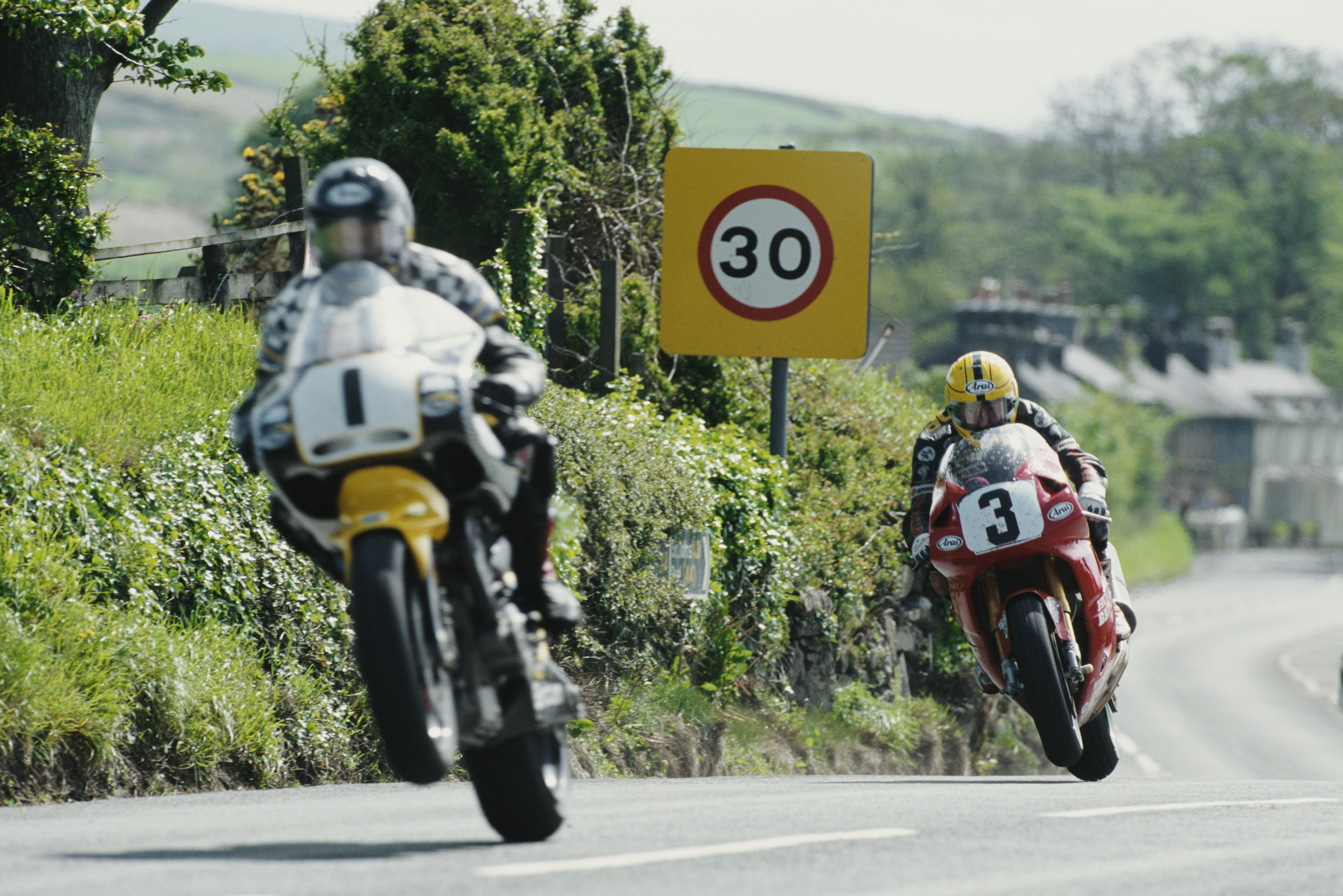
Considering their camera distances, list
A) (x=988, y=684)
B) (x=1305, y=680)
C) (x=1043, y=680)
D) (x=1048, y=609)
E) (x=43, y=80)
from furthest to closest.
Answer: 1. (x=1305, y=680)
2. (x=43, y=80)
3. (x=988, y=684)
4. (x=1048, y=609)
5. (x=1043, y=680)

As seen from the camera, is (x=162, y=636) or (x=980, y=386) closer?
(x=162, y=636)

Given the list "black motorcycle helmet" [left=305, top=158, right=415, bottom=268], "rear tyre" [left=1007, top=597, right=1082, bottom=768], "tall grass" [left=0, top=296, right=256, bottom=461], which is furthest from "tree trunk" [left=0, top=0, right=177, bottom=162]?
"black motorcycle helmet" [left=305, top=158, right=415, bottom=268]

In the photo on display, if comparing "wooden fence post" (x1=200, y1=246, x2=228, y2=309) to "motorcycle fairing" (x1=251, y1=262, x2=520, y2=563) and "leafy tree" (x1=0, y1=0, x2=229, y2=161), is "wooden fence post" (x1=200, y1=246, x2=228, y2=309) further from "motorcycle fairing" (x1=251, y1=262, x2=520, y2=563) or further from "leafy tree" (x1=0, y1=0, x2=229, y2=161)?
"motorcycle fairing" (x1=251, y1=262, x2=520, y2=563)

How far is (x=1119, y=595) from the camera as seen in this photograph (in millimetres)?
8625

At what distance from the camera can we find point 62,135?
37.3 feet

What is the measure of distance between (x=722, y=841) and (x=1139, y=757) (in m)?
23.5

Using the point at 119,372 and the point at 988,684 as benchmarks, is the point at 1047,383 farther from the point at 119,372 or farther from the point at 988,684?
the point at 119,372

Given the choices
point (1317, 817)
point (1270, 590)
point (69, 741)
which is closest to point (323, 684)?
point (69, 741)

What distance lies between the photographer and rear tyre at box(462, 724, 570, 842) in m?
4.67

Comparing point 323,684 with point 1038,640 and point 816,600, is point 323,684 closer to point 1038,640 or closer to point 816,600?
point 1038,640

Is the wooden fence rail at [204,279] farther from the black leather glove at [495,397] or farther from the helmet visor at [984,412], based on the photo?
the black leather glove at [495,397]

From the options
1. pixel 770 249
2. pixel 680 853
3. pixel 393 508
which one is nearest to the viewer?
pixel 393 508

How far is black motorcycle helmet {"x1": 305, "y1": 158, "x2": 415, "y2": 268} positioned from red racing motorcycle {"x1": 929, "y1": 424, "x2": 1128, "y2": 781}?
399 centimetres

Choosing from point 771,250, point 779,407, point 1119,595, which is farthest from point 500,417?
point 779,407
